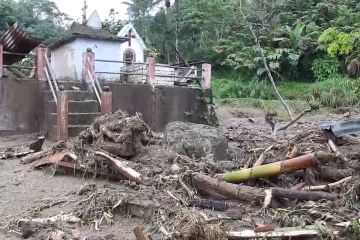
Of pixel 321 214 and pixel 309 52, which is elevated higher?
pixel 309 52

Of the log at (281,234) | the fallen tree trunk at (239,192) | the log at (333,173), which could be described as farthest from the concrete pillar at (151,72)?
the log at (281,234)

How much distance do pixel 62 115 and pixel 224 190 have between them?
6.42 metres

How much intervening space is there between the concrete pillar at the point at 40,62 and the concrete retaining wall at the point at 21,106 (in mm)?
200

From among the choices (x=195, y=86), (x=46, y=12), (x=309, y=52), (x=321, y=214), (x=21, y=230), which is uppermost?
(x=46, y=12)

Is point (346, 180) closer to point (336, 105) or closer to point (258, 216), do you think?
point (258, 216)

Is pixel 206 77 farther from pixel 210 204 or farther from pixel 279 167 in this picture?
pixel 210 204

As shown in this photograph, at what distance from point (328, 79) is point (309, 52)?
257 cm

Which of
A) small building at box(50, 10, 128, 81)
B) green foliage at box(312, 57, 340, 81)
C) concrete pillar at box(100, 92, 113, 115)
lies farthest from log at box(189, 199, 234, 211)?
green foliage at box(312, 57, 340, 81)

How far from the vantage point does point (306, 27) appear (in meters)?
27.6

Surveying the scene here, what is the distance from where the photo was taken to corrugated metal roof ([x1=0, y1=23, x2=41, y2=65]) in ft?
45.7

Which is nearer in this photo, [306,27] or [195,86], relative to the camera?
[195,86]

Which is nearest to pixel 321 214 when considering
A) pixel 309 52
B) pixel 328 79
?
pixel 328 79

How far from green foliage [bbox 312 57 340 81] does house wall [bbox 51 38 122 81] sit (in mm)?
12269

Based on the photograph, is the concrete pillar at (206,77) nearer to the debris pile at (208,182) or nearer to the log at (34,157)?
the debris pile at (208,182)
